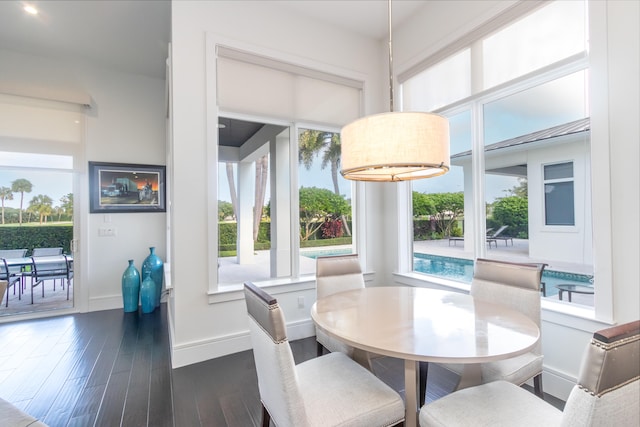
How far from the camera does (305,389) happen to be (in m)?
1.40

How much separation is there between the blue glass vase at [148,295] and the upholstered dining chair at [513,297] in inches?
143

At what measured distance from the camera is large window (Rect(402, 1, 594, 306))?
7.05 ft

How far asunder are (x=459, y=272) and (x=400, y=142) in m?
2.10

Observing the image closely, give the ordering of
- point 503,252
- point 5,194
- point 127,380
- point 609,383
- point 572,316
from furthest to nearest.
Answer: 1. point 5,194
2. point 503,252
3. point 127,380
4. point 572,316
5. point 609,383

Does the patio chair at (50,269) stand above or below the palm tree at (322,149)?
below

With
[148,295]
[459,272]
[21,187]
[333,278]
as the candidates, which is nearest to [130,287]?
[148,295]

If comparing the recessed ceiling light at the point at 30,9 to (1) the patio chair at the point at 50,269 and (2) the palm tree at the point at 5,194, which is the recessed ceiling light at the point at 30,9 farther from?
(1) the patio chair at the point at 50,269

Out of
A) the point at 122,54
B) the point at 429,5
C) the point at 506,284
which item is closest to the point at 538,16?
the point at 429,5

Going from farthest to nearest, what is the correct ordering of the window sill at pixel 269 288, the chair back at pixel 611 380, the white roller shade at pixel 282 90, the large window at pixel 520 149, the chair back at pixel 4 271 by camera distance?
1. the chair back at pixel 4 271
2. the white roller shade at pixel 282 90
3. the window sill at pixel 269 288
4. the large window at pixel 520 149
5. the chair back at pixel 611 380

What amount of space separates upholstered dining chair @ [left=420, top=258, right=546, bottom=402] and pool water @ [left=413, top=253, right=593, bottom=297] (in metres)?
0.56

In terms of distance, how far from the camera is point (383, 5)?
10.2 feet

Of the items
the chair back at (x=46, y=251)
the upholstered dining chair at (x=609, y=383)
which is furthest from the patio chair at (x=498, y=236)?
the chair back at (x=46, y=251)

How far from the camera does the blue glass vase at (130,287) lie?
4.01 meters

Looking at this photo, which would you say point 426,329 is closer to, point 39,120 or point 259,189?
point 259,189
